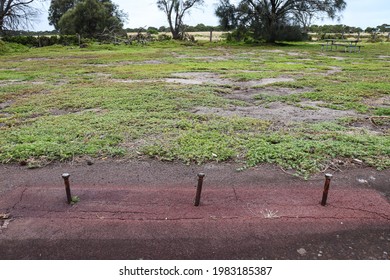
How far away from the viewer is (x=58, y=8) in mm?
48875

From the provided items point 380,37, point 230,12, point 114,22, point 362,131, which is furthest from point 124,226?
point 380,37

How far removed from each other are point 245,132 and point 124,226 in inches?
116

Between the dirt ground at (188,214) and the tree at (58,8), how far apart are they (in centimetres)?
4826

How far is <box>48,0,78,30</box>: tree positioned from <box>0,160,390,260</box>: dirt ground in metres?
48.3

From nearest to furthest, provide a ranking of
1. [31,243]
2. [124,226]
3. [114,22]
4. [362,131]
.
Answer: [31,243] → [124,226] → [362,131] → [114,22]

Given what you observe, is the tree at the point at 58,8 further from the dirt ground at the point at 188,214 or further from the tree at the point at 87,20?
the dirt ground at the point at 188,214

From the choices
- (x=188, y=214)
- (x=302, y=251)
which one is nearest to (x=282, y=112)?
(x=188, y=214)

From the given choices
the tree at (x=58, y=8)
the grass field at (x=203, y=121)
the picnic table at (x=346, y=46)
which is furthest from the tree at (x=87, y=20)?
the grass field at (x=203, y=121)

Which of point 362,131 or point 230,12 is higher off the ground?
point 230,12

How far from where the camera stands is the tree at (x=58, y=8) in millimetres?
46975
